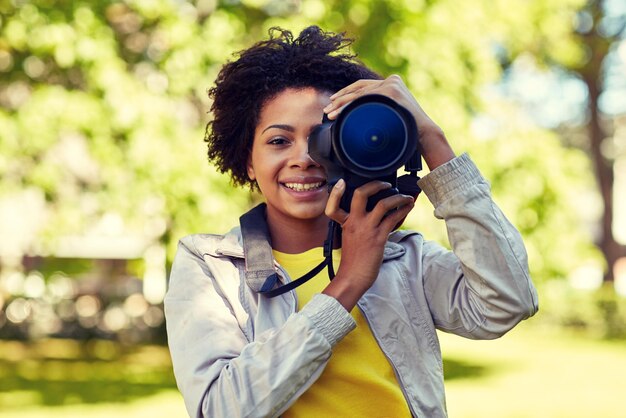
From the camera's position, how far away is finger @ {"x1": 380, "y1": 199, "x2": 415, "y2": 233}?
1.81 m

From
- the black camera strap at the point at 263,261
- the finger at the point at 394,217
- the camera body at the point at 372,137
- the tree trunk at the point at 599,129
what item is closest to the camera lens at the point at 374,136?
the camera body at the point at 372,137

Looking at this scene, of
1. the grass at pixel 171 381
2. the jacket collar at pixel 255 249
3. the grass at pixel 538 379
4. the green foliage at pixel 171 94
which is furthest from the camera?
the grass at pixel 538 379

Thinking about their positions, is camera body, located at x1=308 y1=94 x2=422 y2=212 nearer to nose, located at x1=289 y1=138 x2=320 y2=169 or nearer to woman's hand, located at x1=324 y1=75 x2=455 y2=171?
woman's hand, located at x1=324 y1=75 x2=455 y2=171

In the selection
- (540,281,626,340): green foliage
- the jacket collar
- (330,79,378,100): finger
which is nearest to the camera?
(330,79,378,100): finger

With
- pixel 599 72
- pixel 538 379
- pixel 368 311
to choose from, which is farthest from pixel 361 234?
pixel 599 72

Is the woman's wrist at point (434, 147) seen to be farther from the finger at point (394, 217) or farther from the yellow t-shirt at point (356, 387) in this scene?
the yellow t-shirt at point (356, 387)

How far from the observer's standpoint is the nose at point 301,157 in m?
1.95

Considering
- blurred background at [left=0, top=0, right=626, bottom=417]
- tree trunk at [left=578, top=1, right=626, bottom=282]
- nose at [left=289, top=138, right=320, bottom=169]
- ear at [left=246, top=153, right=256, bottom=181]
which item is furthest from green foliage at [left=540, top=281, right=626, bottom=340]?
nose at [left=289, top=138, right=320, bottom=169]

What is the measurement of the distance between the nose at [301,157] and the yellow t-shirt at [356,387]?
1.12 feet

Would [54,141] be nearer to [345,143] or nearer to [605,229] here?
[345,143]

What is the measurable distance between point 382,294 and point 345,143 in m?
0.37

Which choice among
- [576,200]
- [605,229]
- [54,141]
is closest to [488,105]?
[576,200]

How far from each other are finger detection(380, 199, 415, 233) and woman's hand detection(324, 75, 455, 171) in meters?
0.10

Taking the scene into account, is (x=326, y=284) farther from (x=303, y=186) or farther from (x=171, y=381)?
(x=171, y=381)
